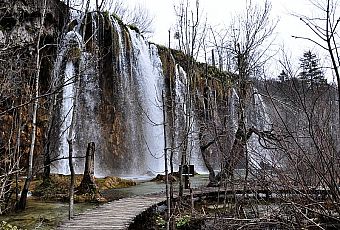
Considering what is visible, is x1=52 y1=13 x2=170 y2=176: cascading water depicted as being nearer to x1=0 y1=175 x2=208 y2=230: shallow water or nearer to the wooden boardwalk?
x1=0 y1=175 x2=208 y2=230: shallow water

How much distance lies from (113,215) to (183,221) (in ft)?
4.90

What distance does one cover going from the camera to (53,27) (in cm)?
1933

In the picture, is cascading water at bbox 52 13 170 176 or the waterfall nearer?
cascading water at bbox 52 13 170 176

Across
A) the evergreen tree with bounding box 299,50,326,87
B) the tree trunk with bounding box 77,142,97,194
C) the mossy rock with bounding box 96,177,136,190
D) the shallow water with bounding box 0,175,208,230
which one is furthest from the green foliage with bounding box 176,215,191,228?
the mossy rock with bounding box 96,177,136,190

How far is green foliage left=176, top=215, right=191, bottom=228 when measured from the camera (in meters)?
8.31

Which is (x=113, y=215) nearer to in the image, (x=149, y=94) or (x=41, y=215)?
(x=41, y=215)

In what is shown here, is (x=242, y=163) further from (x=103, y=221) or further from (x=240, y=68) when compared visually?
(x=240, y=68)

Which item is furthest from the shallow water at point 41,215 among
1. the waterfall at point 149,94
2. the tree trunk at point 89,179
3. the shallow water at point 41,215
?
A: the waterfall at point 149,94

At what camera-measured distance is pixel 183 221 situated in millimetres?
8406

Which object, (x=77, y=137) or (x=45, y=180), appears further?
(x=77, y=137)

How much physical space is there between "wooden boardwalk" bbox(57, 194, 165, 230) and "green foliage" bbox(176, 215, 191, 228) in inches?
33.2

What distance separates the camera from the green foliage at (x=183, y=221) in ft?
27.3

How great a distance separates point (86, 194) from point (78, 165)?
377 inches

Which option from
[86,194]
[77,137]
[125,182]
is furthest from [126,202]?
[77,137]
